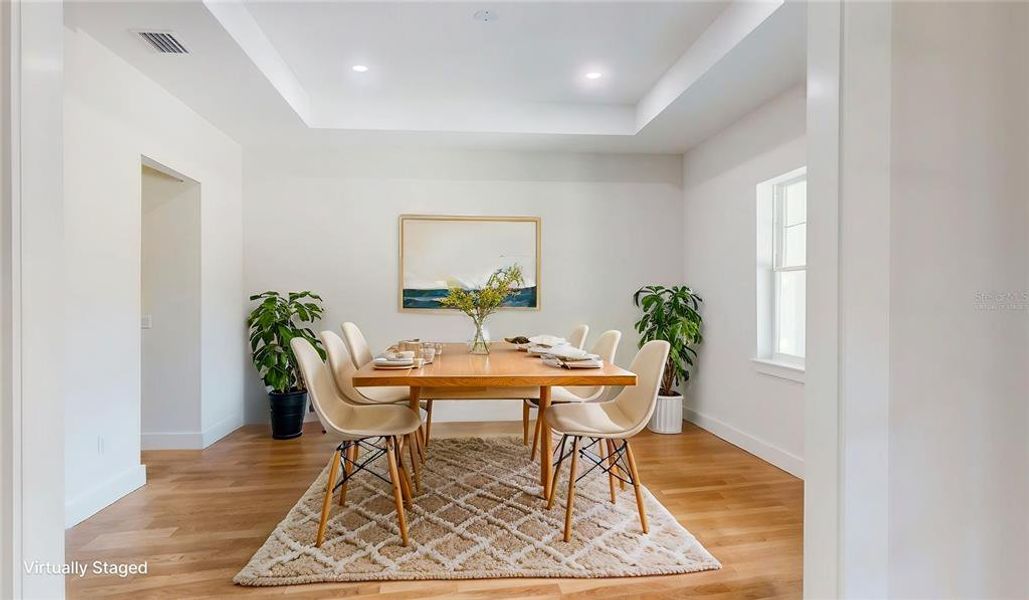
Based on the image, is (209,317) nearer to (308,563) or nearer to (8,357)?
(308,563)

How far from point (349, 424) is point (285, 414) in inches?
78.0

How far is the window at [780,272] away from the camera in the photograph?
3.40 metres

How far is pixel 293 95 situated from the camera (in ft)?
11.6

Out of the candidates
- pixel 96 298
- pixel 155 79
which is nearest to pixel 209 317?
pixel 96 298

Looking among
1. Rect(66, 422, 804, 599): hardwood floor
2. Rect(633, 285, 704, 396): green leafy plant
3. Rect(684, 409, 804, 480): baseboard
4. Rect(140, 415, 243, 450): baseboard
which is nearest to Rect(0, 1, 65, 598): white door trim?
Rect(66, 422, 804, 599): hardwood floor

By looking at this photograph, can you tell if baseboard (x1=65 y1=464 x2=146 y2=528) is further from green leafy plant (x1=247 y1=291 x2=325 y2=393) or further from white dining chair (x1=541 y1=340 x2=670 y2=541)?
white dining chair (x1=541 y1=340 x2=670 y2=541)

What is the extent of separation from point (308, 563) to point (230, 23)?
262cm

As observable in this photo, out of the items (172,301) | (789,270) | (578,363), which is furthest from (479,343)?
(172,301)

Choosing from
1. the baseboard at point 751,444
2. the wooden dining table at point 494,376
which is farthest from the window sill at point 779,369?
the wooden dining table at point 494,376

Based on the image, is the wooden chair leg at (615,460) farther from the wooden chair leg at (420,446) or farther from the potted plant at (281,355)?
the potted plant at (281,355)

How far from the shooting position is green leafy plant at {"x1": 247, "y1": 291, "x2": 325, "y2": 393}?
3969 millimetres

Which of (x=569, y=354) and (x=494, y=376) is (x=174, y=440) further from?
(x=569, y=354)

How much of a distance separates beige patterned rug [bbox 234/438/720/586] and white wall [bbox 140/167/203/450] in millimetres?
1555

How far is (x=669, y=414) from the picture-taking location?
13.4 feet
